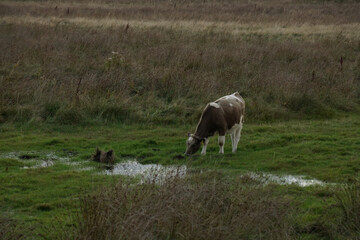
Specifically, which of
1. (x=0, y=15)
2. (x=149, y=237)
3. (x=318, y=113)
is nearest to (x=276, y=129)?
A: (x=318, y=113)

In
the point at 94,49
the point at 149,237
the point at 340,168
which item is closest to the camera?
the point at 149,237

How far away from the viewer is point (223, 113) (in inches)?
475

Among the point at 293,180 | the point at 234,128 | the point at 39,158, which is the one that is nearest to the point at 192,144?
the point at 234,128

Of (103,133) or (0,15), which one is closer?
(103,133)

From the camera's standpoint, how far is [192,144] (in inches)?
467

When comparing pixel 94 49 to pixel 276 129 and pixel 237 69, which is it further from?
pixel 276 129

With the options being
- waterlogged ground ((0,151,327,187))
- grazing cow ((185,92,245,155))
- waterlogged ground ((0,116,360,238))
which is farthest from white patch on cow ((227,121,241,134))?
waterlogged ground ((0,151,327,187))

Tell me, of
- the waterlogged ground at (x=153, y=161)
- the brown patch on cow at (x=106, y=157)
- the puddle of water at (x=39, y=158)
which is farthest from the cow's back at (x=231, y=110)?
the puddle of water at (x=39, y=158)

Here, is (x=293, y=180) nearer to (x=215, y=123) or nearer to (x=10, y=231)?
(x=215, y=123)

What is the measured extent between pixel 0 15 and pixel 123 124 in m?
18.3

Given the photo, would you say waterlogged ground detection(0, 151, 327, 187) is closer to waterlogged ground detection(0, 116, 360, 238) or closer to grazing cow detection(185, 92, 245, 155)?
waterlogged ground detection(0, 116, 360, 238)

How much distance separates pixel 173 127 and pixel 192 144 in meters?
3.12

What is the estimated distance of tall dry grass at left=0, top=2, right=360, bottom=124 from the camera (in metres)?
15.3

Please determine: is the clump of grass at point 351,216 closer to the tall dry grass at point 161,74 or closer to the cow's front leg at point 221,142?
the cow's front leg at point 221,142
